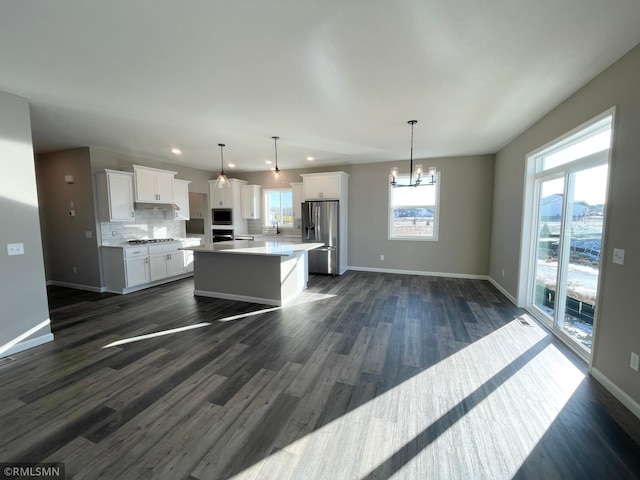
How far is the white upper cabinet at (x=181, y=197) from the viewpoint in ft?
19.5

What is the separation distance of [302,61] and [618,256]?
2.93 metres

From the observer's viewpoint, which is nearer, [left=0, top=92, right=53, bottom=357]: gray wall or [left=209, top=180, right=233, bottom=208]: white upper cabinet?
[left=0, top=92, right=53, bottom=357]: gray wall

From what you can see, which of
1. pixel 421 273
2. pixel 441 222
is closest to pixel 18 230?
pixel 421 273

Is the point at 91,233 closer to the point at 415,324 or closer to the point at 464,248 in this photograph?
the point at 415,324

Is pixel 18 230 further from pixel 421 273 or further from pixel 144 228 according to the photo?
pixel 421 273

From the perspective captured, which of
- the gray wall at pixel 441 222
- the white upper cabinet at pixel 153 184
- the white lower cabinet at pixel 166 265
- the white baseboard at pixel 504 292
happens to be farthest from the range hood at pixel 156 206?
the white baseboard at pixel 504 292

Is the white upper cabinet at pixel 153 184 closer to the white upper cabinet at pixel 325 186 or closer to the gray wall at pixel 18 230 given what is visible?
the gray wall at pixel 18 230

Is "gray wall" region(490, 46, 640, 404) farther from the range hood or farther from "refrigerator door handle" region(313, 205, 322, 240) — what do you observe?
the range hood

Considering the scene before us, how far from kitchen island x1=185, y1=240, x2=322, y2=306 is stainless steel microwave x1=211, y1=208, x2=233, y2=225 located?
8.63 feet

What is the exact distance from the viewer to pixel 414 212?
20.2ft

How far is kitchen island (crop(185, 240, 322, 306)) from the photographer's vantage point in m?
4.14

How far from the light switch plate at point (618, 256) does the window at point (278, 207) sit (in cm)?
602

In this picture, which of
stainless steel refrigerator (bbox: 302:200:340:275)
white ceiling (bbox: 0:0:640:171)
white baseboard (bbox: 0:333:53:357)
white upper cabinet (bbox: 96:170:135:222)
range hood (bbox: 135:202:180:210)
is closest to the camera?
white ceiling (bbox: 0:0:640:171)

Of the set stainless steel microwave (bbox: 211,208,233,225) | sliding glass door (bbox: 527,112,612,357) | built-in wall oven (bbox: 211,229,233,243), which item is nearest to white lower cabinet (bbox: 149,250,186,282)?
built-in wall oven (bbox: 211,229,233,243)
